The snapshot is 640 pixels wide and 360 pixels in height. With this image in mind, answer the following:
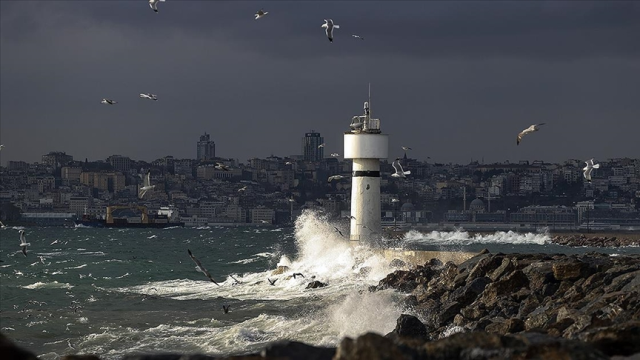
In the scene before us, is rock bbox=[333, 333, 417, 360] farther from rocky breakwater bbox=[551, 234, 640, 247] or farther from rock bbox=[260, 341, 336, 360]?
rocky breakwater bbox=[551, 234, 640, 247]

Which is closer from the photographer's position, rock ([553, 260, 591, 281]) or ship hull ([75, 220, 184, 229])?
rock ([553, 260, 591, 281])

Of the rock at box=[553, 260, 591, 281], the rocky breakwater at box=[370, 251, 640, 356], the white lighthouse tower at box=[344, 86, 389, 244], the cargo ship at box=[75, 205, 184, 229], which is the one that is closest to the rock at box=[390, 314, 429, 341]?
the rocky breakwater at box=[370, 251, 640, 356]

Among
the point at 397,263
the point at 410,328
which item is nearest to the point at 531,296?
the point at 410,328

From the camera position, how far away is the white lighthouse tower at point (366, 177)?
3088cm

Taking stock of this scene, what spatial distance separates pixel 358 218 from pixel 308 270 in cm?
456

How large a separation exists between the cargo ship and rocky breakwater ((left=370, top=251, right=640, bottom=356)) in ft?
407

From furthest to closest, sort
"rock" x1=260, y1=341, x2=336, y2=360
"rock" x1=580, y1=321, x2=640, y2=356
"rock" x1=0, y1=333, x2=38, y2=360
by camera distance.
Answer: "rock" x1=580, y1=321, x2=640, y2=356
"rock" x1=260, y1=341, x2=336, y2=360
"rock" x1=0, y1=333, x2=38, y2=360

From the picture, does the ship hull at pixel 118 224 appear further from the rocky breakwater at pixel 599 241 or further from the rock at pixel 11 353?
the rock at pixel 11 353

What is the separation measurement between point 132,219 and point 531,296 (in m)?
134

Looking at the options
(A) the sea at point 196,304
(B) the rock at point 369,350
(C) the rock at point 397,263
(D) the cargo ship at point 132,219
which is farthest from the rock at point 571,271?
(D) the cargo ship at point 132,219

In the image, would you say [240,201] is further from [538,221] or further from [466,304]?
[466,304]

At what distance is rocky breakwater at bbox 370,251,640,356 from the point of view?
1355 cm

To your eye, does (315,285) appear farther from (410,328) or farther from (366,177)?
(410,328)

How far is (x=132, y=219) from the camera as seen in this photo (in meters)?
149
